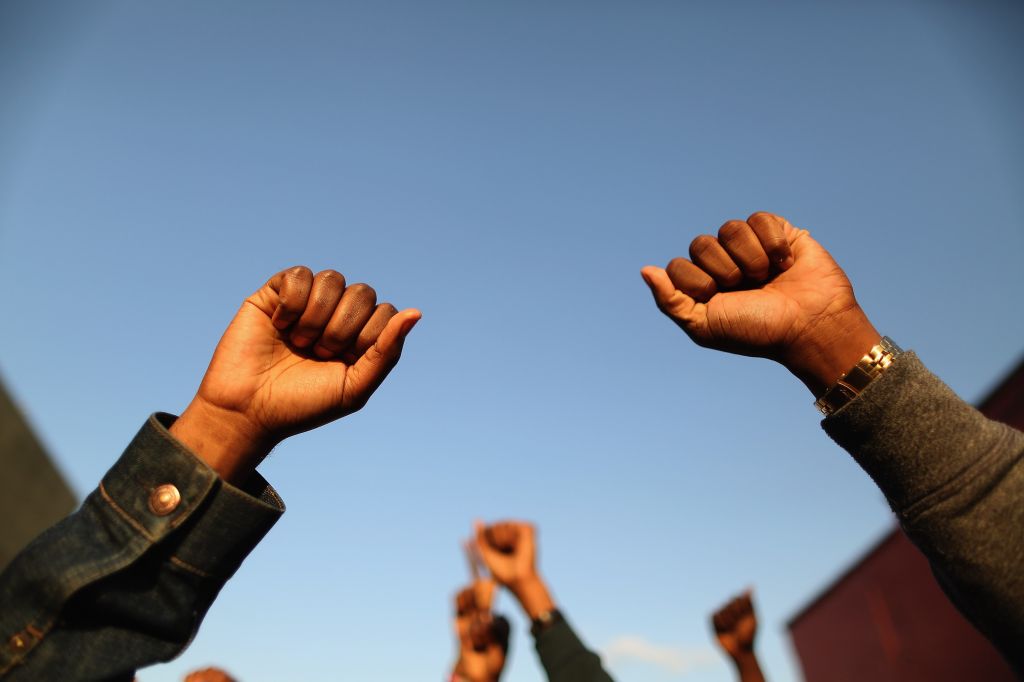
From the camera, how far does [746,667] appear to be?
412cm

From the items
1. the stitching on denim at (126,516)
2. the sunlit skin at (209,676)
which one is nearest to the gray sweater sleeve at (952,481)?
the stitching on denim at (126,516)

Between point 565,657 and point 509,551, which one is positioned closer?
point 565,657

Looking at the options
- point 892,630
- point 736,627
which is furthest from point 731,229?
point 892,630

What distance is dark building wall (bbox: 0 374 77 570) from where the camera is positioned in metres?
12.3

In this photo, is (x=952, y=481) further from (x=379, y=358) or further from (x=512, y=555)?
(x=512, y=555)

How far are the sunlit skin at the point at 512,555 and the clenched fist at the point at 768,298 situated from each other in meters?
2.37

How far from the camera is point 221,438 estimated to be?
156 cm

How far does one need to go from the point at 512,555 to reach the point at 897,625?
714cm

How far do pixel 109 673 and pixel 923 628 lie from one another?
364 inches

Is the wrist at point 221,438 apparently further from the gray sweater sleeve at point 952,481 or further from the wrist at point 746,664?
the wrist at point 746,664

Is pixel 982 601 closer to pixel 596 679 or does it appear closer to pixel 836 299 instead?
pixel 836 299

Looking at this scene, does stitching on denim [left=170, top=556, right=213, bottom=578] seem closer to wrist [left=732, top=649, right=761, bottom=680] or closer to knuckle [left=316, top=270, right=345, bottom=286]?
knuckle [left=316, top=270, right=345, bottom=286]

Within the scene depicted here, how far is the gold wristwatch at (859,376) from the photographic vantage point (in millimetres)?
1476

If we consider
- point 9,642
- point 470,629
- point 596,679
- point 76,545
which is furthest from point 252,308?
point 470,629
